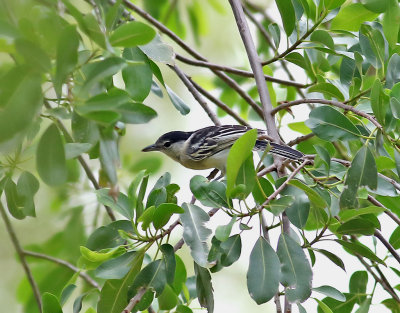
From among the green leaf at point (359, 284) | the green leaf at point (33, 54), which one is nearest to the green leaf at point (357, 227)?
the green leaf at point (359, 284)

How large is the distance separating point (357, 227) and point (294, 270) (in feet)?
1.04

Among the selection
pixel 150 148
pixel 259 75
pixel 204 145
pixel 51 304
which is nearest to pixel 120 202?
pixel 51 304

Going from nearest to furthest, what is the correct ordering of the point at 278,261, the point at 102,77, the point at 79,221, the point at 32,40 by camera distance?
the point at 32,40 < the point at 102,77 < the point at 278,261 < the point at 79,221

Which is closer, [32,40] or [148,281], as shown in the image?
[32,40]

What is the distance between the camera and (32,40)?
5.48 ft

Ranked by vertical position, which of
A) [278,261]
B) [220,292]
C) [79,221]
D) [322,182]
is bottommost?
[220,292]

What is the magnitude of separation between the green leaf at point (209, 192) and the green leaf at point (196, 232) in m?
0.09

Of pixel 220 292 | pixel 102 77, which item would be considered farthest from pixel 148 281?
pixel 220 292

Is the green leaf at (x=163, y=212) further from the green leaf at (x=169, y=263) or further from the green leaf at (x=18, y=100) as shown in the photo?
the green leaf at (x=18, y=100)

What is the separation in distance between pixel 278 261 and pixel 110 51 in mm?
1094

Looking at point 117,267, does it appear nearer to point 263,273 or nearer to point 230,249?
point 230,249

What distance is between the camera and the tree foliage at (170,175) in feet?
5.82

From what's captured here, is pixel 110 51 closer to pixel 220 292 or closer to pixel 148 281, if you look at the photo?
pixel 148 281

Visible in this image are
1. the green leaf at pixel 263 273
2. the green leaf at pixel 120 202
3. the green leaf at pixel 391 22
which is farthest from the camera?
the green leaf at pixel 391 22
